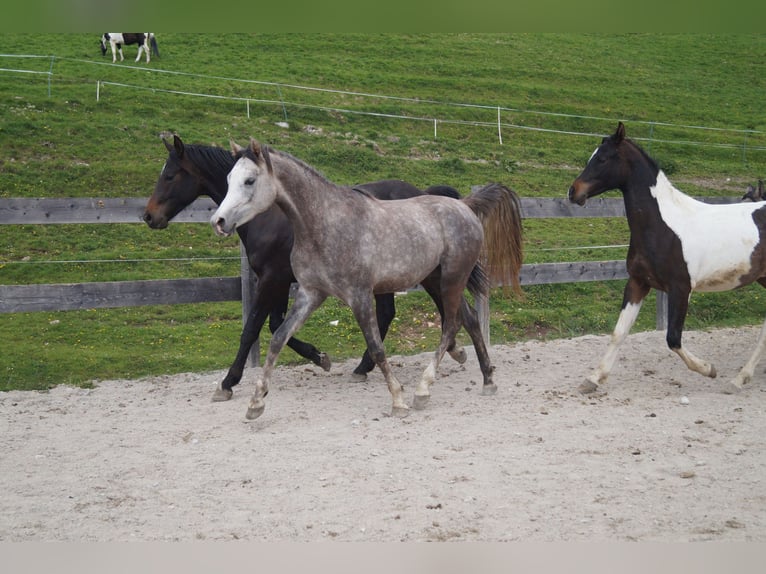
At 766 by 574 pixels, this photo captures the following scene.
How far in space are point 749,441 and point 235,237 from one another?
10.6 m

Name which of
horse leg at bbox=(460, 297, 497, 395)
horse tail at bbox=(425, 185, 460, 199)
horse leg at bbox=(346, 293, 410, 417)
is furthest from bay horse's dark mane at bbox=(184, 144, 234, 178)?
Result: horse leg at bbox=(460, 297, 497, 395)

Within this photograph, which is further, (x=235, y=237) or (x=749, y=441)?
(x=235, y=237)

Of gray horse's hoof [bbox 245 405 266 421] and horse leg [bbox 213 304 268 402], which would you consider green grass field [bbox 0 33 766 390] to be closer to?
horse leg [bbox 213 304 268 402]

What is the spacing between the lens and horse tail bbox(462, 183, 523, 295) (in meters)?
7.19

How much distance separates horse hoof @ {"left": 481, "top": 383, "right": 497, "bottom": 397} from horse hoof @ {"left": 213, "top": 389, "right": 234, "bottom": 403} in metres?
2.15

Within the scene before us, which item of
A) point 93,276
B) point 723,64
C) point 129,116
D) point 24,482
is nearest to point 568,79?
point 723,64

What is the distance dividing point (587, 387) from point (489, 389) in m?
0.81

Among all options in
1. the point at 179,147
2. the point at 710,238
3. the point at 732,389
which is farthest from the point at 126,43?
the point at 732,389

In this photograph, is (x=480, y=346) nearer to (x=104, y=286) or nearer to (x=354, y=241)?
(x=354, y=241)

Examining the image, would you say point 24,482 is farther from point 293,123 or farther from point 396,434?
point 293,123

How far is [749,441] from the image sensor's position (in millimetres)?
5184

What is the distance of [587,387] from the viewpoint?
6648 millimetres

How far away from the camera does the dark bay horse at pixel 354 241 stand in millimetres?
5547

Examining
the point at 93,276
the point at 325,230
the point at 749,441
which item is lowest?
the point at 93,276
